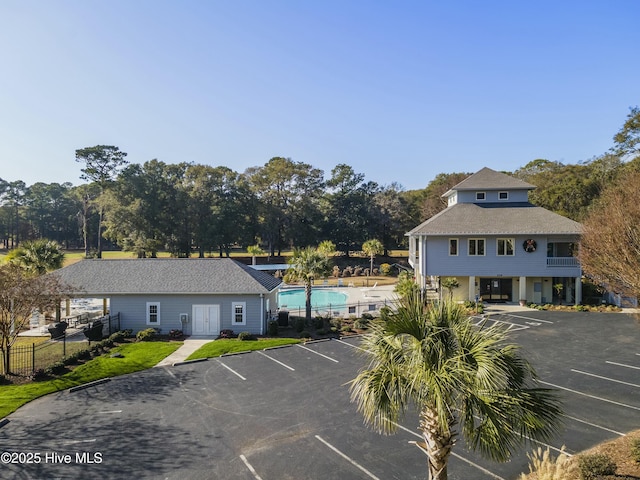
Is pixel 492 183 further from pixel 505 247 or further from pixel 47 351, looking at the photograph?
pixel 47 351

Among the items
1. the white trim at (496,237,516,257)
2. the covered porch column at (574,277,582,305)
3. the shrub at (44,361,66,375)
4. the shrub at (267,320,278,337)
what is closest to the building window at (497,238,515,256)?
the white trim at (496,237,516,257)

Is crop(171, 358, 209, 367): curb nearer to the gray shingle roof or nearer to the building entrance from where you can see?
the gray shingle roof

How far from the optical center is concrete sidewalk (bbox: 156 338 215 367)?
720 inches

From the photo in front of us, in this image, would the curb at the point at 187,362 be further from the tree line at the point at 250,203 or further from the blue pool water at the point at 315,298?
the tree line at the point at 250,203

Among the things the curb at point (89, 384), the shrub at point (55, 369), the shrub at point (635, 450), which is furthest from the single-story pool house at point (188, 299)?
the shrub at point (635, 450)

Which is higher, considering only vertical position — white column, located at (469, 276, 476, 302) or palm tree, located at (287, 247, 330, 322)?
palm tree, located at (287, 247, 330, 322)

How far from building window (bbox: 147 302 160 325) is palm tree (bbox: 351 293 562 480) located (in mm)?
20010

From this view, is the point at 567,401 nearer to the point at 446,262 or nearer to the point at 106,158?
the point at 446,262

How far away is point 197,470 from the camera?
938cm

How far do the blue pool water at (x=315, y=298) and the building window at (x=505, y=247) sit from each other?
44.5 ft

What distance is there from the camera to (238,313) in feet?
77.3

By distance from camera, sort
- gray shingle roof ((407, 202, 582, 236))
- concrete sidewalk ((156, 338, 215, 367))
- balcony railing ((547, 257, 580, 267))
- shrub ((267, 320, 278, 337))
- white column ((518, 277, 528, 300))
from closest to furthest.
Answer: concrete sidewalk ((156, 338, 215, 367)), shrub ((267, 320, 278, 337)), balcony railing ((547, 257, 580, 267)), gray shingle roof ((407, 202, 582, 236)), white column ((518, 277, 528, 300))

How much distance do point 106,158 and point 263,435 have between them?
6432 cm

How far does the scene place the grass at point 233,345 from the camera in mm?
19469
